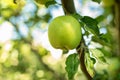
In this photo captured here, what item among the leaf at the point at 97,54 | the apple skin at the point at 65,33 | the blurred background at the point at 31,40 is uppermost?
the apple skin at the point at 65,33

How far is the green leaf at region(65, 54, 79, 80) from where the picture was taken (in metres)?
0.94

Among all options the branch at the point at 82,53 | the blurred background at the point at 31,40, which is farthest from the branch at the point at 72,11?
the blurred background at the point at 31,40

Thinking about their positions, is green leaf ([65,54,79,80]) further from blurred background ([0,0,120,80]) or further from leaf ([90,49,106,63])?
blurred background ([0,0,120,80])

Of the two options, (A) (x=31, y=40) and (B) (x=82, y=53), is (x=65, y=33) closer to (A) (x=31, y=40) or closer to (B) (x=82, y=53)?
(B) (x=82, y=53)

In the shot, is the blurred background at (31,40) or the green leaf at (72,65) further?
the blurred background at (31,40)

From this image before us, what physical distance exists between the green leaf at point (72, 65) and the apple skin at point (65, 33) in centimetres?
5

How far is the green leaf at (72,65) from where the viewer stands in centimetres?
94

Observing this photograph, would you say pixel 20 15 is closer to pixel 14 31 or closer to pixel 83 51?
pixel 14 31

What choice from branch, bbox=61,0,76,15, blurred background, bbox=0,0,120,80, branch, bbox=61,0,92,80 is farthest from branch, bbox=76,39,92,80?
blurred background, bbox=0,0,120,80

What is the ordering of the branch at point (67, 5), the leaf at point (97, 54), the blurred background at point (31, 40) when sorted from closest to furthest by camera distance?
the branch at point (67, 5) < the leaf at point (97, 54) < the blurred background at point (31, 40)

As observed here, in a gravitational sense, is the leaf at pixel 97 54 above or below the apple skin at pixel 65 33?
below

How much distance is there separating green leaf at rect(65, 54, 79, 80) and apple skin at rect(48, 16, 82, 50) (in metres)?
0.05

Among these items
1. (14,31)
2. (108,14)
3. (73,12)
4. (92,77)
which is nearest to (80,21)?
(73,12)

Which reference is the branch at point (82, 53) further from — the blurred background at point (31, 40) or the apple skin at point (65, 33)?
the blurred background at point (31, 40)
